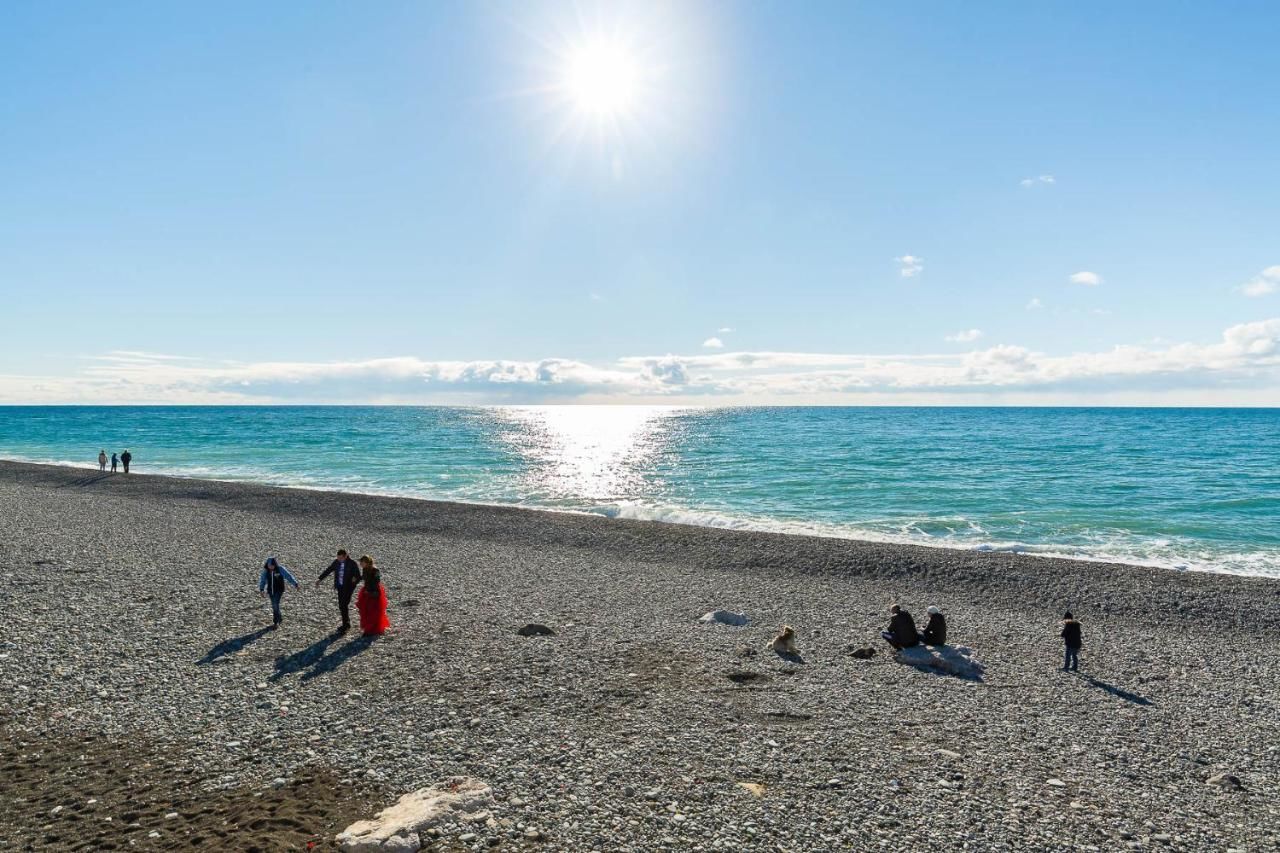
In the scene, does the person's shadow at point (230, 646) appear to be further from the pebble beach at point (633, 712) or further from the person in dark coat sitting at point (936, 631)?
the person in dark coat sitting at point (936, 631)

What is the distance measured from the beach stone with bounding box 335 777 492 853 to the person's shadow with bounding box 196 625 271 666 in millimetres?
7344

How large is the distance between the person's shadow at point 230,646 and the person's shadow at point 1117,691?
17.1 meters

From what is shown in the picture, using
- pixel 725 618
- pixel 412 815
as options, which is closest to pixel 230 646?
pixel 412 815

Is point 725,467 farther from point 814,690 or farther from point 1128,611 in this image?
point 814,690

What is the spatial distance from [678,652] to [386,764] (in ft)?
22.6

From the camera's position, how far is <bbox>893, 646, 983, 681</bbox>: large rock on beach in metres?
14.4

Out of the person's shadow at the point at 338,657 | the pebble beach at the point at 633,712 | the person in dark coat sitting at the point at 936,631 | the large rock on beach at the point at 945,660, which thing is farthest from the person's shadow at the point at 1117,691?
the person's shadow at the point at 338,657

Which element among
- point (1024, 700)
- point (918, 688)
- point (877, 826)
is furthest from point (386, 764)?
point (1024, 700)

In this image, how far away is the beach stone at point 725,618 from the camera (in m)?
18.0

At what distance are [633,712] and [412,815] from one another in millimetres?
4347

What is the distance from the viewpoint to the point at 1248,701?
44.9ft

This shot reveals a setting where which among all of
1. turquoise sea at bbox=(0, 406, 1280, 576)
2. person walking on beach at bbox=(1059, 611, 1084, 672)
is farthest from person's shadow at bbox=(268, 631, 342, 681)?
turquoise sea at bbox=(0, 406, 1280, 576)

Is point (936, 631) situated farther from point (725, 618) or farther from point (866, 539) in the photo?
point (866, 539)

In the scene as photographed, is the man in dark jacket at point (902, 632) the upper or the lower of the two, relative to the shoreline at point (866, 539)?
upper
